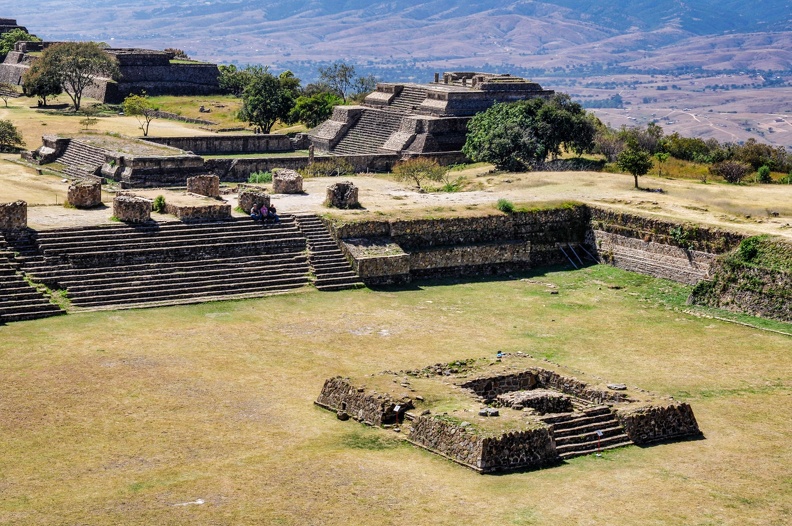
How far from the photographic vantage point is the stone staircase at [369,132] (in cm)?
6189

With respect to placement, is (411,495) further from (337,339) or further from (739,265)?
(739,265)

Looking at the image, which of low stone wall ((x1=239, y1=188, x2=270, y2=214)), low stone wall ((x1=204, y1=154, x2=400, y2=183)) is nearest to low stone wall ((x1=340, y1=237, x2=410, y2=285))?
low stone wall ((x1=239, y1=188, x2=270, y2=214))

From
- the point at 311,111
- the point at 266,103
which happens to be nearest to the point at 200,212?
the point at 266,103

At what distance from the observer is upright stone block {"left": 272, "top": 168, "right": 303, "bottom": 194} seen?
47.6 metres

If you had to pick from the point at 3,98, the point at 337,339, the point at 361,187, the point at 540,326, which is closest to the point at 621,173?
the point at 361,187

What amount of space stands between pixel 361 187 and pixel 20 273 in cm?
1790

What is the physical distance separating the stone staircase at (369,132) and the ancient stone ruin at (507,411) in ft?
108

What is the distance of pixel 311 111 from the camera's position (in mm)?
68875

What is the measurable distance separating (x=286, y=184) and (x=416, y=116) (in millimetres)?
15749

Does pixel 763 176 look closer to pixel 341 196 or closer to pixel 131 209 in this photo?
pixel 341 196

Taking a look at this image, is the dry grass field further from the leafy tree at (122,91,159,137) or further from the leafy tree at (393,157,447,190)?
the leafy tree at (122,91,159,137)

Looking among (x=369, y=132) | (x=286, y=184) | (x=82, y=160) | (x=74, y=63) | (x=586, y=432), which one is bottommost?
(x=586, y=432)

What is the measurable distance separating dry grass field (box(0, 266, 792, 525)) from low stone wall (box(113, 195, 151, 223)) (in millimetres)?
4939

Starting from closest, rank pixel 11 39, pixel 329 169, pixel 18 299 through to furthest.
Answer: pixel 18 299 < pixel 329 169 < pixel 11 39
